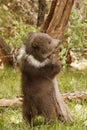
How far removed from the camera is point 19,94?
7797 mm

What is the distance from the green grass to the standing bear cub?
0.17 metres

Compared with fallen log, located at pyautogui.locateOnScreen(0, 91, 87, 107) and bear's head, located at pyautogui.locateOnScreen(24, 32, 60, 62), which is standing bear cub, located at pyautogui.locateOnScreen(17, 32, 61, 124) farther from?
fallen log, located at pyautogui.locateOnScreen(0, 91, 87, 107)

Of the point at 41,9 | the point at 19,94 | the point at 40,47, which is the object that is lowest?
the point at 19,94

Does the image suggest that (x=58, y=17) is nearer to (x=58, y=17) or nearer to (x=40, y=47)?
(x=58, y=17)

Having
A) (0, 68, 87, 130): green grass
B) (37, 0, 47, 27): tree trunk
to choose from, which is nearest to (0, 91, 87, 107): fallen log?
(0, 68, 87, 130): green grass

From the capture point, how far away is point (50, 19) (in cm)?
799

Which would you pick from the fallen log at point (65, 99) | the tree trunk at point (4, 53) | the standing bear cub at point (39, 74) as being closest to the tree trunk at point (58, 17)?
the fallen log at point (65, 99)

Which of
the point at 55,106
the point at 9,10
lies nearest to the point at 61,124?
the point at 55,106

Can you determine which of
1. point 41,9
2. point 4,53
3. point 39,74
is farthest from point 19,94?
point 41,9

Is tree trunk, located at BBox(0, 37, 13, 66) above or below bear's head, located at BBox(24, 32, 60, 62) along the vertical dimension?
below

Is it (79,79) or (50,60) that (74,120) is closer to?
(50,60)

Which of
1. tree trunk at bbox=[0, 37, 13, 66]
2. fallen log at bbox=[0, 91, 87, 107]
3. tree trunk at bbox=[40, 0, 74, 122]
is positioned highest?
tree trunk at bbox=[40, 0, 74, 122]

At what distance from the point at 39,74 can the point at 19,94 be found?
261 cm

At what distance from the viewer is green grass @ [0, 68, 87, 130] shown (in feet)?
18.4
